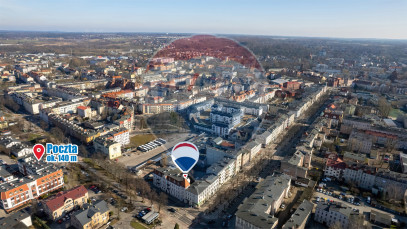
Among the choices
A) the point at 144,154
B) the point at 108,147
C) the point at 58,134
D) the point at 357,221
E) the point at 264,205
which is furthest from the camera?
the point at 58,134

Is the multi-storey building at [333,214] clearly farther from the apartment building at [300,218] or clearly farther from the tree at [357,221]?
the apartment building at [300,218]

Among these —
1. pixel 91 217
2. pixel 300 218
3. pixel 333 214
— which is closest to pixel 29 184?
pixel 91 217

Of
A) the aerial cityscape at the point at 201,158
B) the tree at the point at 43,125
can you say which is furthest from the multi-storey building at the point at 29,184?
the tree at the point at 43,125

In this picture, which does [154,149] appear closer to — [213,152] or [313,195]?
[213,152]

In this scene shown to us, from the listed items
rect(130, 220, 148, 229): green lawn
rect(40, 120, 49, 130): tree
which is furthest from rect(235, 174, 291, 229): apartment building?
rect(40, 120, 49, 130): tree

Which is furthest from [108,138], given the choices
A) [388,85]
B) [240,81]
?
[388,85]

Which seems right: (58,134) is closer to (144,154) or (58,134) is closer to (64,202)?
(144,154)
